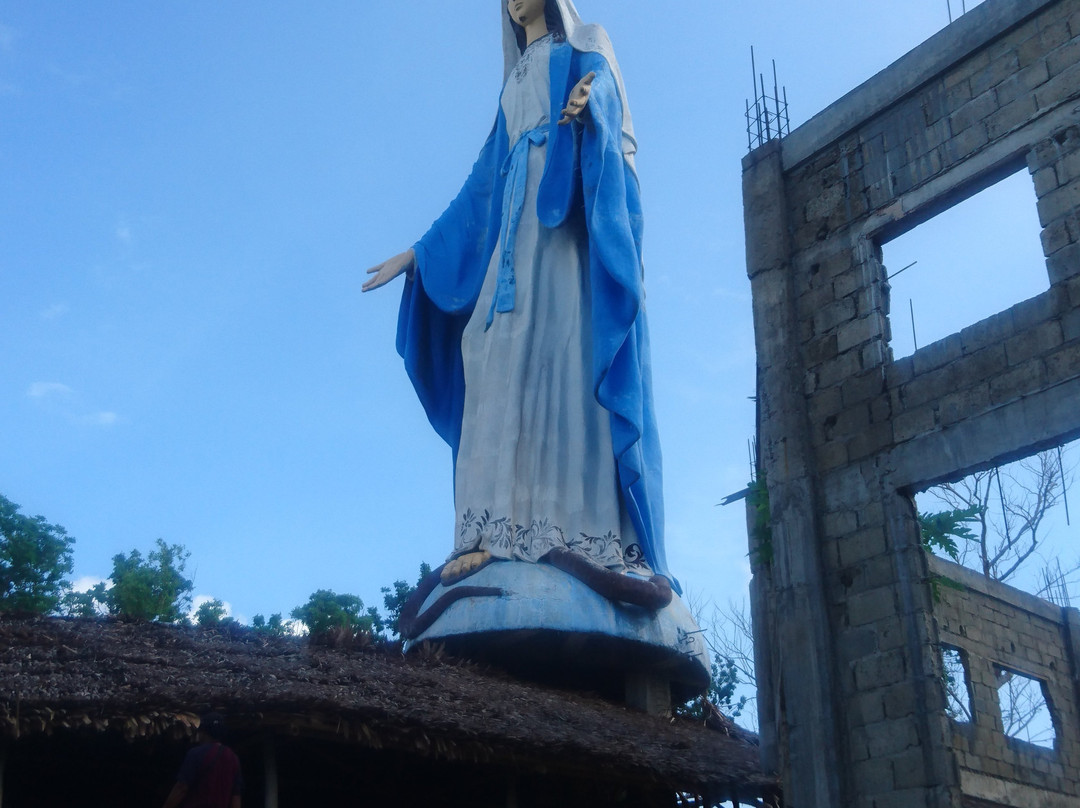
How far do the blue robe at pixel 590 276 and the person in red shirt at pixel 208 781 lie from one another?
18.5 feet

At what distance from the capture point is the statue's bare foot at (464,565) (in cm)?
1184

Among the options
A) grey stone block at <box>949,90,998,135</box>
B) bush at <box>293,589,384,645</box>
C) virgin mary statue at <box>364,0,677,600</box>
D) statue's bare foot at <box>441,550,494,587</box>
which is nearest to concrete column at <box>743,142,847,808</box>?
grey stone block at <box>949,90,998,135</box>

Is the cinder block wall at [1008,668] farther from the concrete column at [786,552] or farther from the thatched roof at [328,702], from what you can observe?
the concrete column at [786,552]

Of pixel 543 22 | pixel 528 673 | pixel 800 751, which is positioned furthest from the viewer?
pixel 543 22

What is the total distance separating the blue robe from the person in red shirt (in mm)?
5638

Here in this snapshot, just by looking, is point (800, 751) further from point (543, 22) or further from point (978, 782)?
point (543, 22)

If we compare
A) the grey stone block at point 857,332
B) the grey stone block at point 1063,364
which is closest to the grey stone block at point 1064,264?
the grey stone block at point 1063,364

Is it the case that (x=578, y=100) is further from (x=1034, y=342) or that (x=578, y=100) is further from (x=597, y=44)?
(x=1034, y=342)

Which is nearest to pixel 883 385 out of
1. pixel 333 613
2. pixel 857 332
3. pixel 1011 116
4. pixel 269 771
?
pixel 857 332

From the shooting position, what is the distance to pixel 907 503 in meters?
8.73

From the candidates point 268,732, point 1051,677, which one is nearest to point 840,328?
point 268,732

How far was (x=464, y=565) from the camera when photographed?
1189 cm

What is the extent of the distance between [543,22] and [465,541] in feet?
19.9

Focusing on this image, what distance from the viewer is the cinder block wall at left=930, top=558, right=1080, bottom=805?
41.4 feet
